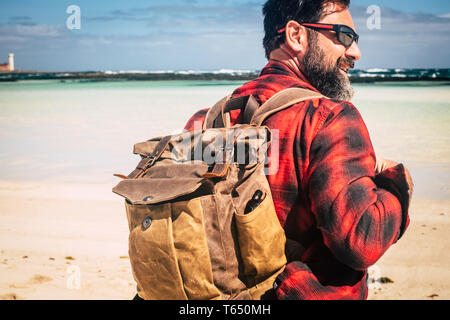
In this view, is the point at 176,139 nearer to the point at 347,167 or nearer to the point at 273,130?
the point at 273,130

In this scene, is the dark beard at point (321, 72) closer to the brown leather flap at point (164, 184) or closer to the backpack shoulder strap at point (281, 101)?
the backpack shoulder strap at point (281, 101)

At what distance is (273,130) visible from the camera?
169 centimetres

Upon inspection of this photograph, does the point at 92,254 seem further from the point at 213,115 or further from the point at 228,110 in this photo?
the point at 228,110

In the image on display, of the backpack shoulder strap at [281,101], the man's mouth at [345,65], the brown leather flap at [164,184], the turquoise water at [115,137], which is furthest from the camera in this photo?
the turquoise water at [115,137]

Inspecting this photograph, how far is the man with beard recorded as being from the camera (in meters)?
1.53

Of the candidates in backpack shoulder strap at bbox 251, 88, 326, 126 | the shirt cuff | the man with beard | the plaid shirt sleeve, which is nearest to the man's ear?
the man with beard

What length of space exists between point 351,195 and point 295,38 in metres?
0.83

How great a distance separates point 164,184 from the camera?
158cm

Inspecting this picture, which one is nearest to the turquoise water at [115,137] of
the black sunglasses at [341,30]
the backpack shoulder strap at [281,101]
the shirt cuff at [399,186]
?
the black sunglasses at [341,30]

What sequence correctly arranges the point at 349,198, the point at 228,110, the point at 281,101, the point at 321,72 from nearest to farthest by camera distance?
1. the point at 349,198
2. the point at 281,101
3. the point at 228,110
4. the point at 321,72

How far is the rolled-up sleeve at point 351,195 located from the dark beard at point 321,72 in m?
0.38

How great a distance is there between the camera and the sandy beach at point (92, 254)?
13.8 feet

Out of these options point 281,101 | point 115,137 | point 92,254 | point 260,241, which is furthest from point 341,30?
point 115,137
